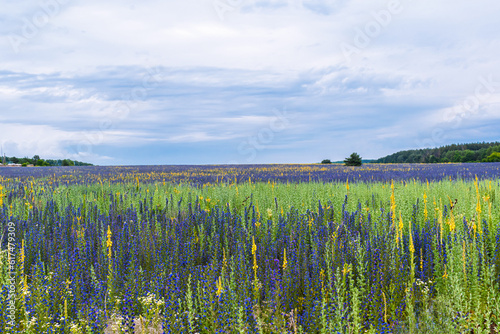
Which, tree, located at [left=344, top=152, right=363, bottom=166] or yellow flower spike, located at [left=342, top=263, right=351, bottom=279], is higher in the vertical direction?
tree, located at [left=344, top=152, right=363, bottom=166]

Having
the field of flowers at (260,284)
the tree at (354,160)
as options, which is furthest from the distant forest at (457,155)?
the field of flowers at (260,284)

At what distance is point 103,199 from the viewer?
9.07 m

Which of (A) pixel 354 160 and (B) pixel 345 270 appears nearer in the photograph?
(B) pixel 345 270

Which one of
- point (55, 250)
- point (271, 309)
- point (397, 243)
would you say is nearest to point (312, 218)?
point (397, 243)

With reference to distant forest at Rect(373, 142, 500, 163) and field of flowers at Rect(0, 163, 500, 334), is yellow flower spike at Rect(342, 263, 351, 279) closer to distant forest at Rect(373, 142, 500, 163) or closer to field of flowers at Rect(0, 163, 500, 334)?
field of flowers at Rect(0, 163, 500, 334)

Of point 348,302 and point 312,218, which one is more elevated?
point 312,218

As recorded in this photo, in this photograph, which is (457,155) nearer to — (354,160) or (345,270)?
(354,160)

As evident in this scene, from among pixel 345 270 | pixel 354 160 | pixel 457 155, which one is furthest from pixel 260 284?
pixel 457 155

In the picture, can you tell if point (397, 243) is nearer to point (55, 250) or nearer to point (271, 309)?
point (271, 309)

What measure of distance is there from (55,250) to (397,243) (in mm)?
4135

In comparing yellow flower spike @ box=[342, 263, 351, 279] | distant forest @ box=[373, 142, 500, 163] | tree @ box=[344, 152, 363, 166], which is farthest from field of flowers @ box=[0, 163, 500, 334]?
distant forest @ box=[373, 142, 500, 163]

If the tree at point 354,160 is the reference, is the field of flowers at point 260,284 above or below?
below

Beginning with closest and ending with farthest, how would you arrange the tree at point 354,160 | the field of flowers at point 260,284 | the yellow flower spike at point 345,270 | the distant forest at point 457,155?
the field of flowers at point 260,284, the yellow flower spike at point 345,270, the tree at point 354,160, the distant forest at point 457,155

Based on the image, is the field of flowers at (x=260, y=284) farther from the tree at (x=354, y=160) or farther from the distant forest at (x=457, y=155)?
the distant forest at (x=457, y=155)
